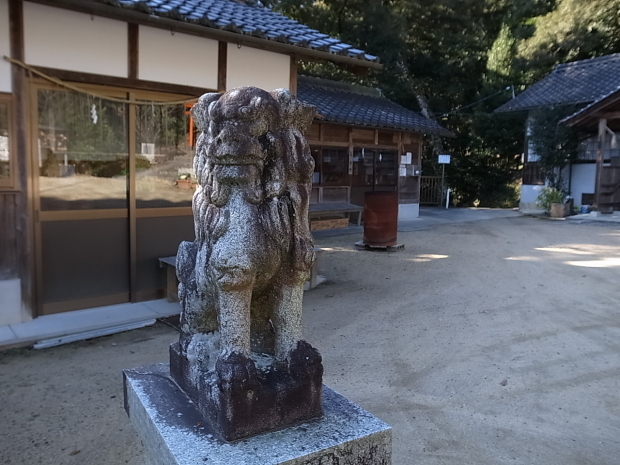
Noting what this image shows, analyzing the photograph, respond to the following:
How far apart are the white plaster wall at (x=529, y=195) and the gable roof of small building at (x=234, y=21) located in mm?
14087

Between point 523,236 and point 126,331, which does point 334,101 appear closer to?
point 523,236

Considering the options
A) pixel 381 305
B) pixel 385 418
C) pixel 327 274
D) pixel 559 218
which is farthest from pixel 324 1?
pixel 385 418

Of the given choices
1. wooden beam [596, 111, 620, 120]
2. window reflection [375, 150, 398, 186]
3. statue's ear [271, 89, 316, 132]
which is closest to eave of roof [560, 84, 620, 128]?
wooden beam [596, 111, 620, 120]

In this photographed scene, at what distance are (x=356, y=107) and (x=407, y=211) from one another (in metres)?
4.01

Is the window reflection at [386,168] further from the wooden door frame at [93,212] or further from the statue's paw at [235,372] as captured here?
the statue's paw at [235,372]

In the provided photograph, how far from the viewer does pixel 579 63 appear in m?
18.6

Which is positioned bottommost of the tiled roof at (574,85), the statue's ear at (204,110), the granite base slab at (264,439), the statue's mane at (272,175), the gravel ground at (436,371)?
the gravel ground at (436,371)

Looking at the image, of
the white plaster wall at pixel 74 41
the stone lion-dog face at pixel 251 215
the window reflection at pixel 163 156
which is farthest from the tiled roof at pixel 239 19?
the stone lion-dog face at pixel 251 215

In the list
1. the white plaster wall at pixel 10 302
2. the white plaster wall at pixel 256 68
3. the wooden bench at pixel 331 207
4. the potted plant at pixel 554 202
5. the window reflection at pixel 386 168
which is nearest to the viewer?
the white plaster wall at pixel 10 302

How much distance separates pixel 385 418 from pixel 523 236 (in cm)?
1002

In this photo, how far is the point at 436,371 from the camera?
4.29 m

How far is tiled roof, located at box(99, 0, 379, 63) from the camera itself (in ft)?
16.5

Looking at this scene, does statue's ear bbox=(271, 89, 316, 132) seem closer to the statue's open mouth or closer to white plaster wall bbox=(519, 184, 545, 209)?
the statue's open mouth

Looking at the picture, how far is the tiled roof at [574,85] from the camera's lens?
54.7 feet
